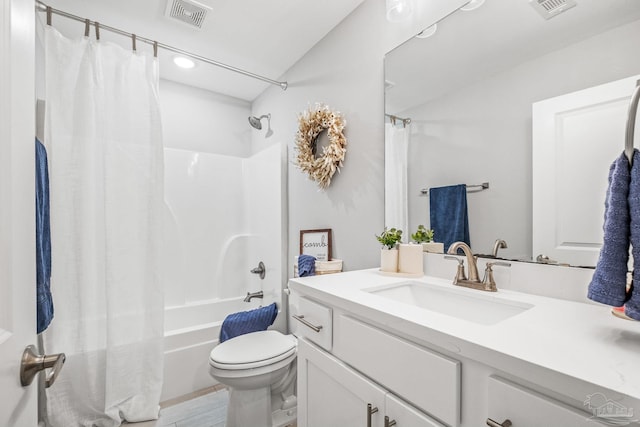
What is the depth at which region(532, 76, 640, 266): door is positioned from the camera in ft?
2.63

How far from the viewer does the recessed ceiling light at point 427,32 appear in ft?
4.14

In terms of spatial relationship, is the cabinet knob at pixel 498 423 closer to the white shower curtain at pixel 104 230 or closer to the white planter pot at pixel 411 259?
the white planter pot at pixel 411 259

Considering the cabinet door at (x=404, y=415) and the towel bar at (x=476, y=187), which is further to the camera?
the towel bar at (x=476, y=187)

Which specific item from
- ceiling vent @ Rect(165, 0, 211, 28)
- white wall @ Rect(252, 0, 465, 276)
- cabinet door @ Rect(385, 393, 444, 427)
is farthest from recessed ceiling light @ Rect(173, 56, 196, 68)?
cabinet door @ Rect(385, 393, 444, 427)

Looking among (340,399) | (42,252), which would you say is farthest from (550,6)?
(42,252)

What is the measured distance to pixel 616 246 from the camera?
1.90 feet

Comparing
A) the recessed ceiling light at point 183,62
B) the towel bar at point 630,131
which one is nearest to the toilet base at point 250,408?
the towel bar at point 630,131

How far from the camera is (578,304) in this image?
820mm

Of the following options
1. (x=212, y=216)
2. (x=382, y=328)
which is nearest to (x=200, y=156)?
(x=212, y=216)

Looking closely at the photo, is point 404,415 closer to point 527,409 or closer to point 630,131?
point 527,409

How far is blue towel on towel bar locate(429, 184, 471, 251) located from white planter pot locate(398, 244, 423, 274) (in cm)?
11

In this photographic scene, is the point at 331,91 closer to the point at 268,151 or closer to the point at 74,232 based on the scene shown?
the point at 268,151

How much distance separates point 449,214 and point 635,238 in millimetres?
656

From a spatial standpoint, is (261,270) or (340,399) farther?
(261,270)
